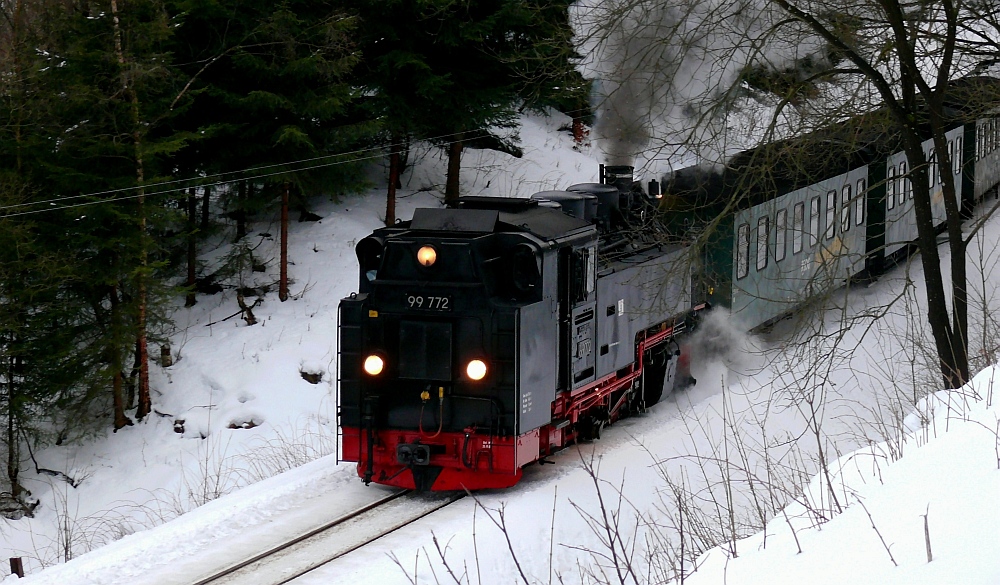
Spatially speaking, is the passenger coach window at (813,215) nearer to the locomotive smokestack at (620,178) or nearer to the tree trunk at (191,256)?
the locomotive smokestack at (620,178)

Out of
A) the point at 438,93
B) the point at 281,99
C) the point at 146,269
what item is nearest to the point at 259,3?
the point at 281,99

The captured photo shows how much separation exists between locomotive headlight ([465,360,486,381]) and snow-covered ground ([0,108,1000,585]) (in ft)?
3.97

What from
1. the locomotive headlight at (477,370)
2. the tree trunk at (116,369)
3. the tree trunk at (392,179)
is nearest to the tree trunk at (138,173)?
the tree trunk at (116,369)

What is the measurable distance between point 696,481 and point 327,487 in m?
3.86

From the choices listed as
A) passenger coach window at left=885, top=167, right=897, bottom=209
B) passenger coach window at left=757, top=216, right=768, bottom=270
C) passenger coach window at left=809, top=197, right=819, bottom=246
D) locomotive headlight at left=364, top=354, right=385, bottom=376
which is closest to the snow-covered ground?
passenger coach window at left=757, top=216, right=768, bottom=270

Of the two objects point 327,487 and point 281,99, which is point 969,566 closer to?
point 327,487

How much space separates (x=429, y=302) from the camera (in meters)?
9.80

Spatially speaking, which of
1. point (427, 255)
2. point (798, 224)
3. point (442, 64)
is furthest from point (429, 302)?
point (442, 64)

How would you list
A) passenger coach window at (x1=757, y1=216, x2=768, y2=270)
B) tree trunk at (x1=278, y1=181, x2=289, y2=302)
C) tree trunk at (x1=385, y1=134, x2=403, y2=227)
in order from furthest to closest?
1. tree trunk at (x1=385, y1=134, x2=403, y2=227)
2. tree trunk at (x1=278, y1=181, x2=289, y2=302)
3. passenger coach window at (x1=757, y1=216, x2=768, y2=270)

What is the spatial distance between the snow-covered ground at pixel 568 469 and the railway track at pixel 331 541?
0.20 meters

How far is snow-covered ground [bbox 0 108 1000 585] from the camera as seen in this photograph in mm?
4688

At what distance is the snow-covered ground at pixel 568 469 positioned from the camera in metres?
4.69

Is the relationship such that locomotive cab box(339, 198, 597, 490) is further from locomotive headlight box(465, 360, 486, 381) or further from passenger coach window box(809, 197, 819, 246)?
passenger coach window box(809, 197, 819, 246)

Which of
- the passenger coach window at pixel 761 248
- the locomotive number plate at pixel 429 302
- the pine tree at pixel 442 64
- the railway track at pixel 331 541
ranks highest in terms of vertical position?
the pine tree at pixel 442 64
